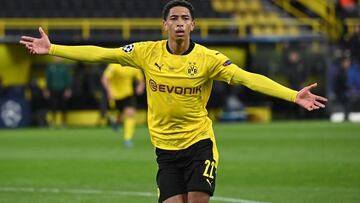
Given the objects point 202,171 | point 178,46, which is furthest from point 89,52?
point 202,171

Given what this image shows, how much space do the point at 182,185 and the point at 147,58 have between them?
47.1 inches

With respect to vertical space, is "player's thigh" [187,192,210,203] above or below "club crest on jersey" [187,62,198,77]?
below

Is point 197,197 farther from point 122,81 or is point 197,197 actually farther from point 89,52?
point 122,81

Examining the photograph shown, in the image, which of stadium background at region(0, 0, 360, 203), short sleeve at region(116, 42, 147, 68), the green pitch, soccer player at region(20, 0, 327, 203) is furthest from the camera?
stadium background at region(0, 0, 360, 203)

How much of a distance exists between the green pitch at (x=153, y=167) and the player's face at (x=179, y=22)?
13.4 ft

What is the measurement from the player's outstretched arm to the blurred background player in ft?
70.1

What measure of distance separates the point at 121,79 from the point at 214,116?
1085cm

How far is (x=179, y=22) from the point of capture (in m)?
8.31

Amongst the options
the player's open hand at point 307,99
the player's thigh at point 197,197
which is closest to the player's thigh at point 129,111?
the player's thigh at point 197,197

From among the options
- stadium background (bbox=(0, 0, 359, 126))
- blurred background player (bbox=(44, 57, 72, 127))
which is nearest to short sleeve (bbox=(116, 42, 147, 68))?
blurred background player (bbox=(44, 57, 72, 127))

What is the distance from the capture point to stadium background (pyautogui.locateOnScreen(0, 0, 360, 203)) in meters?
13.9

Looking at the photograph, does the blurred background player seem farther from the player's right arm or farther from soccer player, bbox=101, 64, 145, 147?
the player's right arm

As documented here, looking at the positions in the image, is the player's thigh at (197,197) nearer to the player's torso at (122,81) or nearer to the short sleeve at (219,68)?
the short sleeve at (219,68)

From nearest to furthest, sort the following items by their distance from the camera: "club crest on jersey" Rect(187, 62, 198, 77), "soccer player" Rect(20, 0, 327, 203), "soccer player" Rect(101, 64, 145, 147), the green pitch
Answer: "soccer player" Rect(20, 0, 327, 203) < "club crest on jersey" Rect(187, 62, 198, 77) < the green pitch < "soccer player" Rect(101, 64, 145, 147)
